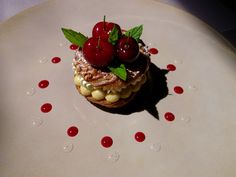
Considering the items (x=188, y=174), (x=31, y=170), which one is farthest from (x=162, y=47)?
(x=31, y=170)

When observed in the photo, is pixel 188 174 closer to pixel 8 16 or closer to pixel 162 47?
pixel 162 47

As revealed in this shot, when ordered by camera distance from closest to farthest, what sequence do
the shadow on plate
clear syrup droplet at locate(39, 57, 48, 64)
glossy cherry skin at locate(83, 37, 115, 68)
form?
glossy cherry skin at locate(83, 37, 115, 68) < the shadow on plate < clear syrup droplet at locate(39, 57, 48, 64)

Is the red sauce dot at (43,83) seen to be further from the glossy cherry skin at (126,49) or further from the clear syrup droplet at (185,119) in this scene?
the clear syrup droplet at (185,119)

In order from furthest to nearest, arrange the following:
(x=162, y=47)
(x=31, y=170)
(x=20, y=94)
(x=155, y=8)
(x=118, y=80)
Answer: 1. (x=155, y=8)
2. (x=162, y=47)
3. (x=20, y=94)
4. (x=118, y=80)
5. (x=31, y=170)


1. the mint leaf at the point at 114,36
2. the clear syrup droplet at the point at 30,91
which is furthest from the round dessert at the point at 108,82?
the clear syrup droplet at the point at 30,91

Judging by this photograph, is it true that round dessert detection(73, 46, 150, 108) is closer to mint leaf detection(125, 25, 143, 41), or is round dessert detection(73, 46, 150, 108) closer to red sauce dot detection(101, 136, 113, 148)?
mint leaf detection(125, 25, 143, 41)

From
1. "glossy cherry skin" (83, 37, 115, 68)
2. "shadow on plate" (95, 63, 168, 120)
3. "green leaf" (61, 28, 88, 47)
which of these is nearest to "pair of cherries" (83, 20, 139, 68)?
"glossy cherry skin" (83, 37, 115, 68)
